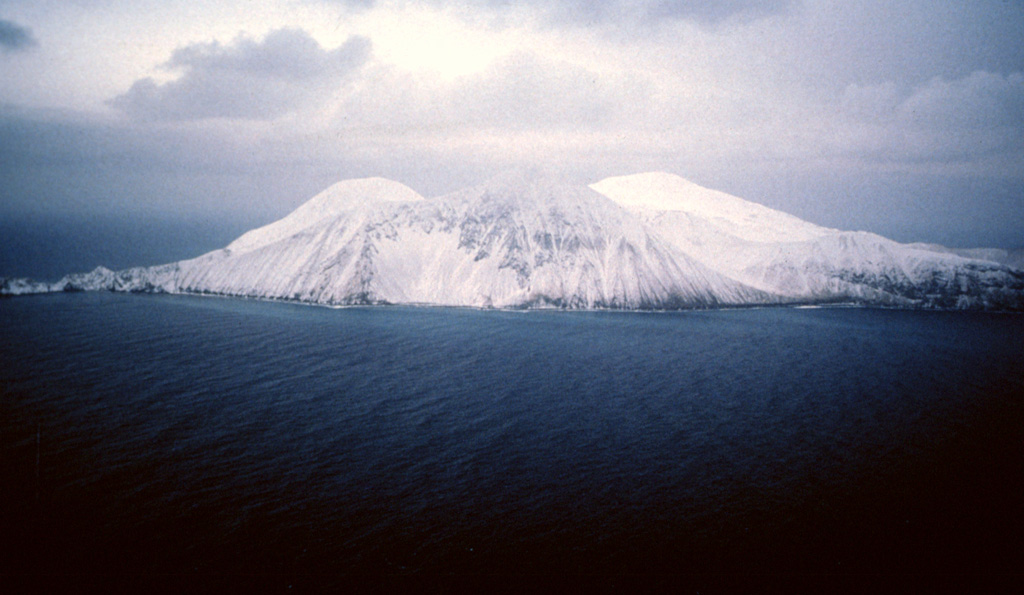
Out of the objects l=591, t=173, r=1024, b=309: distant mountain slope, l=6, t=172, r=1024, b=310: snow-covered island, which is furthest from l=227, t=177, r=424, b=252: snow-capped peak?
l=591, t=173, r=1024, b=309: distant mountain slope

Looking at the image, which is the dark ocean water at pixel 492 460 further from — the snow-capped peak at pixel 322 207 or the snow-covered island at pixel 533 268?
the snow-capped peak at pixel 322 207

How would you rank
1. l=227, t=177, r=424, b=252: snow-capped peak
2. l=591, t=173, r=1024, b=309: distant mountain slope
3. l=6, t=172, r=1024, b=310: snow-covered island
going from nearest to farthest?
1. l=6, t=172, r=1024, b=310: snow-covered island
2. l=591, t=173, r=1024, b=309: distant mountain slope
3. l=227, t=177, r=424, b=252: snow-capped peak

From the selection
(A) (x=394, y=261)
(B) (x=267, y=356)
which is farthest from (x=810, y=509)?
(A) (x=394, y=261)

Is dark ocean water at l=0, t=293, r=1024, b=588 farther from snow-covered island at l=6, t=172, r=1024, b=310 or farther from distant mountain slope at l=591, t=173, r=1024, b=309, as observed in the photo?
distant mountain slope at l=591, t=173, r=1024, b=309

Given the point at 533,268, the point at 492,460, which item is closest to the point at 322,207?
the point at 533,268

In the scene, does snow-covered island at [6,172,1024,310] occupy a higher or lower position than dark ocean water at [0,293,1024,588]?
higher

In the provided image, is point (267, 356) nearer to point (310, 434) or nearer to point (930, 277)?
point (310, 434)

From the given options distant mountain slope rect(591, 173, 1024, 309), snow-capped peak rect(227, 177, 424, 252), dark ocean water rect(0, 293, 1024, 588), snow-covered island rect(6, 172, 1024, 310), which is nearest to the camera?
dark ocean water rect(0, 293, 1024, 588)

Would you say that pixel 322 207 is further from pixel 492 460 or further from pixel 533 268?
pixel 492 460
